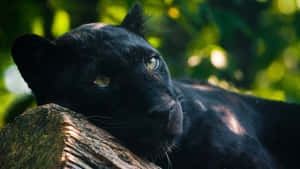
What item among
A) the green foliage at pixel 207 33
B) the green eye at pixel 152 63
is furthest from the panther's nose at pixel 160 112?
the green foliage at pixel 207 33

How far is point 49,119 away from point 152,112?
1.46 feet

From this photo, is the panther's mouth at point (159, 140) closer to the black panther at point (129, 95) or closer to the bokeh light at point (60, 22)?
the black panther at point (129, 95)

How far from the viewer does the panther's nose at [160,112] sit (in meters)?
1.38

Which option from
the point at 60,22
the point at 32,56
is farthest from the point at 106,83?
the point at 60,22

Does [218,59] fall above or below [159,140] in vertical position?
below

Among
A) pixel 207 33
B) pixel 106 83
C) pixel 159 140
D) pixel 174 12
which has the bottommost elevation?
pixel 207 33

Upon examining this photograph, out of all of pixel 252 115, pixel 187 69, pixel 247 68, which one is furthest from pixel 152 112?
pixel 247 68

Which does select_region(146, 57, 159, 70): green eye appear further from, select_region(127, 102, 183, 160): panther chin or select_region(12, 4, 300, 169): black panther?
select_region(127, 102, 183, 160): panther chin

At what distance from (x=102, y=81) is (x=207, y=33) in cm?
338

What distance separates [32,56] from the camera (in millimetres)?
1566

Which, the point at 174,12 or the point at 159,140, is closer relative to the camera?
the point at 159,140

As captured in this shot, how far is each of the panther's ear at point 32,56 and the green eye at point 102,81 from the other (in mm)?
290

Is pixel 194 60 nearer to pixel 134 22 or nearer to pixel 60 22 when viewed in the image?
pixel 60 22

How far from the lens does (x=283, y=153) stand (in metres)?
2.45
